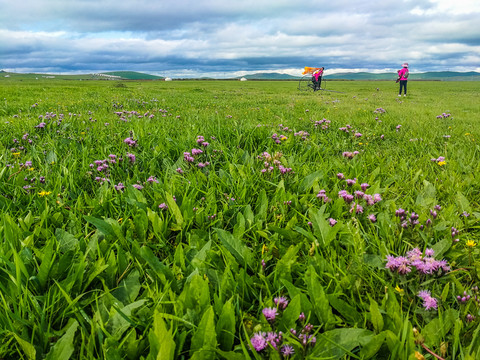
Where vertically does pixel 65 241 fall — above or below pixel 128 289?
above

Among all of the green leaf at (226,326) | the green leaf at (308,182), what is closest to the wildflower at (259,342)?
the green leaf at (226,326)

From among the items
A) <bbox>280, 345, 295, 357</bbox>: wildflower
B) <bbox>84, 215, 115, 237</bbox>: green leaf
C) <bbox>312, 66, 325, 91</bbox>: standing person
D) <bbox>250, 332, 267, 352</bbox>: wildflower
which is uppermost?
<bbox>312, 66, 325, 91</bbox>: standing person

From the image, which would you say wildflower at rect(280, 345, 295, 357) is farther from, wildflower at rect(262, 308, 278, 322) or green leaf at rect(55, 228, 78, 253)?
green leaf at rect(55, 228, 78, 253)

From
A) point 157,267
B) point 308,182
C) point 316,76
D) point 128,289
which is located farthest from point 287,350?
point 316,76

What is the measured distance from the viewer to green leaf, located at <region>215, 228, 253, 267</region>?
2072mm

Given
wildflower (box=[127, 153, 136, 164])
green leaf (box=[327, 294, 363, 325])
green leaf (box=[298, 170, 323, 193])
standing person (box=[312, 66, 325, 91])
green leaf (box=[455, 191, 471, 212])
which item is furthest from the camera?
standing person (box=[312, 66, 325, 91])

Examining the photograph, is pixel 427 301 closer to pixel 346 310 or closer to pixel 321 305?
pixel 346 310

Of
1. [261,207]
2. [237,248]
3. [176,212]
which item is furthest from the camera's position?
[261,207]

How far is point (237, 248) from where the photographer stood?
2.13m

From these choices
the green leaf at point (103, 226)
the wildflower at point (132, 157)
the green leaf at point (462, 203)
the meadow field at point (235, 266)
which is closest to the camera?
the meadow field at point (235, 266)

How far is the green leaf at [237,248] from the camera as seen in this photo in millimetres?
2072

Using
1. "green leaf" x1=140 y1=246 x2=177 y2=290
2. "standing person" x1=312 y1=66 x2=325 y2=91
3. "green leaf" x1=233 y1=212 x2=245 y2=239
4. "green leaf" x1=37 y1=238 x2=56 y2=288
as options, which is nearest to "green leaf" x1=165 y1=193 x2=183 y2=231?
"green leaf" x1=233 y1=212 x2=245 y2=239

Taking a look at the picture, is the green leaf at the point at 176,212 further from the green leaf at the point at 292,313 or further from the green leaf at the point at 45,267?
the green leaf at the point at 292,313

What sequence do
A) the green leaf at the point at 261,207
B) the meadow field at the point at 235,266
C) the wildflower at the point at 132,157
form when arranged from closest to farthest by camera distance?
the meadow field at the point at 235,266 < the green leaf at the point at 261,207 < the wildflower at the point at 132,157
